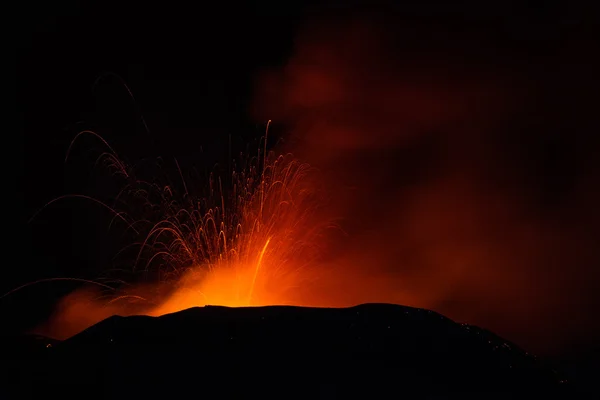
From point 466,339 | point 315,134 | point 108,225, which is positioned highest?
point 315,134

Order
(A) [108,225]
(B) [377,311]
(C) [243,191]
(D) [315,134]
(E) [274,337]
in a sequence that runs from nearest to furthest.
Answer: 1. (E) [274,337]
2. (B) [377,311]
3. (C) [243,191]
4. (A) [108,225]
5. (D) [315,134]

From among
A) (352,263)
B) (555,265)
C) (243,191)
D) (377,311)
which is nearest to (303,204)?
(352,263)

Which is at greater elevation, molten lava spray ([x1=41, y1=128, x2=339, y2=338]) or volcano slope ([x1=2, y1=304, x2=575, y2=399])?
molten lava spray ([x1=41, y1=128, x2=339, y2=338])

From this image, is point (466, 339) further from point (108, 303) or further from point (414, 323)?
point (108, 303)

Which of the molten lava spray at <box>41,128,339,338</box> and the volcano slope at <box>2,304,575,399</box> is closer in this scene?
the volcano slope at <box>2,304,575,399</box>

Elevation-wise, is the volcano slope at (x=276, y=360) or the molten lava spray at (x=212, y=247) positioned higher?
the molten lava spray at (x=212, y=247)

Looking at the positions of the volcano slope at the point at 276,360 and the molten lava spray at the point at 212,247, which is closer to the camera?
the volcano slope at the point at 276,360

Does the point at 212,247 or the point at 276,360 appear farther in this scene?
the point at 212,247

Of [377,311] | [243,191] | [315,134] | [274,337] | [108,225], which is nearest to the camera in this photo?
[274,337]
